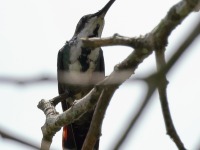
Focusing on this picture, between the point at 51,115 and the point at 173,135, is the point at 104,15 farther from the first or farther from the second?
the point at 173,135

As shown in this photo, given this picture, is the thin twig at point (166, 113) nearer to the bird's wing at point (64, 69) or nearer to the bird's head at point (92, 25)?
the bird's wing at point (64, 69)

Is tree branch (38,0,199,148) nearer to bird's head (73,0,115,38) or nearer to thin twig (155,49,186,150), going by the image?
thin twig (155,49,186,150)

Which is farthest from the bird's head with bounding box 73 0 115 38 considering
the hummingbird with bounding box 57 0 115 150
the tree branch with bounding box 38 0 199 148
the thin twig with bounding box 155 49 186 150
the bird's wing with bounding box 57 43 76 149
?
the thin twig with bounding box 155 49 186 150

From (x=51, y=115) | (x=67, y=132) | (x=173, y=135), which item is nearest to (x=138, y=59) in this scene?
(x=173, y=135)

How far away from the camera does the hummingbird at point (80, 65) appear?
5.04 meters

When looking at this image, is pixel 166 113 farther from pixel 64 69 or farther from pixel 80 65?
pixel 64 69

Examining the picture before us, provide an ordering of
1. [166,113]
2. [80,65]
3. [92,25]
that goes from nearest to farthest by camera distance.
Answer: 1. [166,113]
2. [80,65]
3. [92,25]

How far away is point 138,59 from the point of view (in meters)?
2.24

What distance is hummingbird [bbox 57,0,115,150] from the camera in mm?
5039

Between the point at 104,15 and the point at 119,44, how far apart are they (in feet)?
11.9

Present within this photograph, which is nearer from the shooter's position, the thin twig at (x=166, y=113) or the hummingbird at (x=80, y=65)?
the thin twig at (x=166, y=113)

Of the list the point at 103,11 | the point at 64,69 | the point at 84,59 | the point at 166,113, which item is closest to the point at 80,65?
the point at 84,59

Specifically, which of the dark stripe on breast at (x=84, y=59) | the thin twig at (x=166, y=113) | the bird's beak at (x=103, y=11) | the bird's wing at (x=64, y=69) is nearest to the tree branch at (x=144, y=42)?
the thin twig at (x=166, y=113)

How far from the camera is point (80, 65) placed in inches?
212
